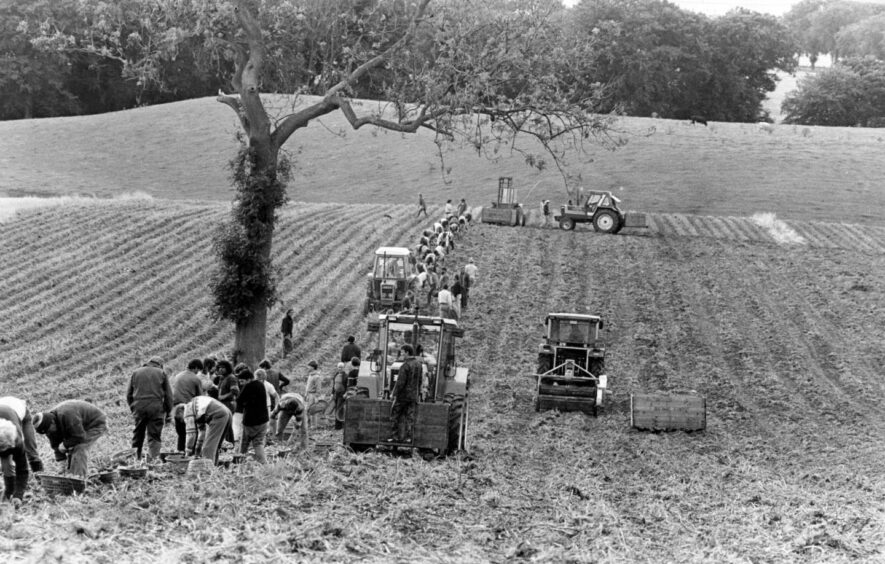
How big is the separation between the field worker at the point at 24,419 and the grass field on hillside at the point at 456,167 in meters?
35.8

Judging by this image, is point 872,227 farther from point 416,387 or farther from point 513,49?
point 416,387

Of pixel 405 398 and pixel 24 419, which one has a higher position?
pixel 24 419

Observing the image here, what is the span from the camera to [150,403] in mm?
14281

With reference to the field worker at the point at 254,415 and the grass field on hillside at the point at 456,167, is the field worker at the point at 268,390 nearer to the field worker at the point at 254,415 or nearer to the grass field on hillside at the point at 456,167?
the field worker at the point at 254,415

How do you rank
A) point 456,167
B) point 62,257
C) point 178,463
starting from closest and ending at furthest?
1. point 178,463
2. point 62,257
3. point 456,167

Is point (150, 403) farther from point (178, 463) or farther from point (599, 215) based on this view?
point (599, 215)


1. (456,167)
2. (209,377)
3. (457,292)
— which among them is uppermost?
(456,167)

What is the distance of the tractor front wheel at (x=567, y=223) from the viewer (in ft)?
136

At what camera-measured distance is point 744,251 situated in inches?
1515

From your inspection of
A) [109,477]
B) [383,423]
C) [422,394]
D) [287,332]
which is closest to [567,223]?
[287,332]

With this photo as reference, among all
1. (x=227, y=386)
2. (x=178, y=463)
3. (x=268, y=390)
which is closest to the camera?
(x=178, y=463)

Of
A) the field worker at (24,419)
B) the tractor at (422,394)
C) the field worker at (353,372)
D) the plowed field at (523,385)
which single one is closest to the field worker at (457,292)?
the plowed field at (523,385)

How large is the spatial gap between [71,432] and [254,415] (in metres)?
2.36

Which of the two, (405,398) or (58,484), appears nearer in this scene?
(58,484)
